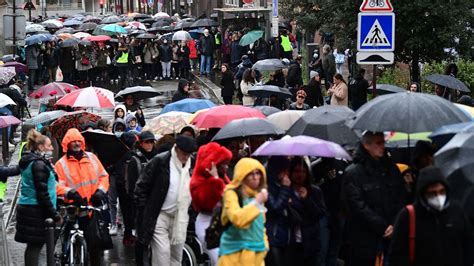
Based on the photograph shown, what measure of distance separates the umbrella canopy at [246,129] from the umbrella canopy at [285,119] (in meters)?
1.51

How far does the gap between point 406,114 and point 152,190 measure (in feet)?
8.75

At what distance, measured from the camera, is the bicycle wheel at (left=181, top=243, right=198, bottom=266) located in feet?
43.0

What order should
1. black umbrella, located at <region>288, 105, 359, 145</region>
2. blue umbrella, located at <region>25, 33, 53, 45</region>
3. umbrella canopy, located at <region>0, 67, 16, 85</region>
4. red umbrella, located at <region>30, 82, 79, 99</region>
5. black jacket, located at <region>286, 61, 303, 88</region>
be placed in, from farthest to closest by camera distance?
blue umbrella, located at <region>25, 33, 53, 45</region> < black jacket, located at <region>286, 61, 303, 88</region> < umbrella canopy, located at <region>0, 67, 16, 85</region> < red umbrella, located at <region>30, 82, 79, 99</region> < black umbrella, located at <region>288, 105, 359, 145</region>

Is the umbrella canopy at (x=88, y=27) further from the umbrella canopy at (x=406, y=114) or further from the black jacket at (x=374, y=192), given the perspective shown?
the black jacket at (x=374, y=192)

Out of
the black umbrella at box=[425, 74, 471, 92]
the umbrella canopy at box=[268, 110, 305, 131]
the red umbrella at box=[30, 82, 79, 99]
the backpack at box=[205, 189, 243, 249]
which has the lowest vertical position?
the backpack at box=[205, 189, 243, 249]

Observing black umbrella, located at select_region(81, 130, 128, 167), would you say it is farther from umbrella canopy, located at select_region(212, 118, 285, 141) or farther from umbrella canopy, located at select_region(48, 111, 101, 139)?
umbrella canopy, located at select_region(212, 118, 285, 141)

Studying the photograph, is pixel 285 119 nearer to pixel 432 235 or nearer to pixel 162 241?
pixel 162 241

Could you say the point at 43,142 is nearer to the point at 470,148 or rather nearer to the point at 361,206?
the point at 361,206

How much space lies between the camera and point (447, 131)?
1057cm

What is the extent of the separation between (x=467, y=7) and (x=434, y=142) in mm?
13437

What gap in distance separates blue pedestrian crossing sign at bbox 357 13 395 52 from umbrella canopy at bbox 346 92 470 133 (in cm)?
386

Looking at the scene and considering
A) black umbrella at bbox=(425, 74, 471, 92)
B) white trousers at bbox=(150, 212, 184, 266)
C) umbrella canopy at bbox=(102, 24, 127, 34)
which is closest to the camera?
white trousers at bbox=(150, 212, 184, 266)

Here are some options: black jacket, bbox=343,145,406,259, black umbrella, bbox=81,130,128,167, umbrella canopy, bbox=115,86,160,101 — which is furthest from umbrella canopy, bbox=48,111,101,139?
black jacket, bbox=343,145,406,259

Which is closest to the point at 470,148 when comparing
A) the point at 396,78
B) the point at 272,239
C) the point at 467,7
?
the point at 272,239
